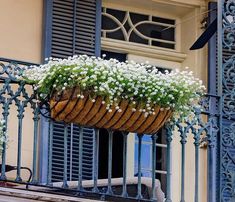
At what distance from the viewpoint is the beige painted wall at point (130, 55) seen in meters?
11.1

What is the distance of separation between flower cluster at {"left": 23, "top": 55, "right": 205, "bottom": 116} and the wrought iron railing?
203mm

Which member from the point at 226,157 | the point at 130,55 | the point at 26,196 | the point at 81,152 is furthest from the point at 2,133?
the point at 130,55

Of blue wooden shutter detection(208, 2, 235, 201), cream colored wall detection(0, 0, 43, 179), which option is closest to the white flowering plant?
cream colored wall detection(0, 0, 43, 179)

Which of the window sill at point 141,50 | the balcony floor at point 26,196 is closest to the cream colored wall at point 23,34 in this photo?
the window sill at point 141,50

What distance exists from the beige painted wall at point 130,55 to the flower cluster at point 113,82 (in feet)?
3.78

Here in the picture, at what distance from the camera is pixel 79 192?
9.89 meters

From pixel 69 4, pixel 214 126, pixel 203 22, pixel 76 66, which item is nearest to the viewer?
pixel 76 66

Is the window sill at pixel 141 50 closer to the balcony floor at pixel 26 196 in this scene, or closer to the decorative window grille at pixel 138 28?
the decorative window grille at pixel 138 28

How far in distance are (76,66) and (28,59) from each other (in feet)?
4.98

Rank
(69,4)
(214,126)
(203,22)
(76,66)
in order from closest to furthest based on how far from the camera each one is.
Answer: (76,66)
(214,126)
(69,4)
(203,22)

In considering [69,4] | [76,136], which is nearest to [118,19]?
[69,4]

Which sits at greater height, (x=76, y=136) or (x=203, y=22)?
(x=203, y=22)

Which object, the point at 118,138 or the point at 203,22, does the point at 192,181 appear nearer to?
the point at 118,138

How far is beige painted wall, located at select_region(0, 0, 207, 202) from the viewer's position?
1112 centimetres
